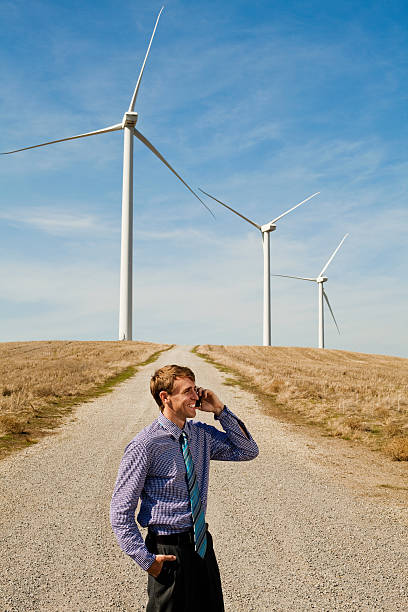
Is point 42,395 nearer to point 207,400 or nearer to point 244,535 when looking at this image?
point 244,535

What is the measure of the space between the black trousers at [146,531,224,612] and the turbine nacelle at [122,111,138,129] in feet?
188

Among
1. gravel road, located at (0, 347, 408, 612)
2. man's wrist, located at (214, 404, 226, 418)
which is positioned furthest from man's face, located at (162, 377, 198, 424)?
gravel road, located at (0, 347, 408, 612)

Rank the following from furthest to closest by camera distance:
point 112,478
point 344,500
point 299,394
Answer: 1. point 299,394
2. point 112,478
3. point 344,500

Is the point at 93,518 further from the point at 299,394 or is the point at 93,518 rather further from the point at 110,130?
the point at 110,130

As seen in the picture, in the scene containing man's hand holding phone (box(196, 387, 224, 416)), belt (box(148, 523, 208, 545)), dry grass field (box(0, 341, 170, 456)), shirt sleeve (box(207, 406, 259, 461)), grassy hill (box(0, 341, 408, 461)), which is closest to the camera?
belt (box(148, 523, 208, 545))

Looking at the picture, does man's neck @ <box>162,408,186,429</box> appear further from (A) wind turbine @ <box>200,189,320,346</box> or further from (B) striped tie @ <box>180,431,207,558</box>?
(A) wind turbine @ <box>200,189,320,346</box>

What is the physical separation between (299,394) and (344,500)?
13.3m

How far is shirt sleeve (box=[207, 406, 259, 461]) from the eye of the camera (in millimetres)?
3609

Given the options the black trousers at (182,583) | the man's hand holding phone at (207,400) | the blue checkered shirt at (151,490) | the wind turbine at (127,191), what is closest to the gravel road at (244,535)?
the black trousers at (182,583)

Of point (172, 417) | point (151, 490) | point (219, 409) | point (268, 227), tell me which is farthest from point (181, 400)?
point (268, 227)

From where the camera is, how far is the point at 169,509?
310 centimetres

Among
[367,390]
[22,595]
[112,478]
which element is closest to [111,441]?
[112,478]

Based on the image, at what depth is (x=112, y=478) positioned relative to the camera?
9.22m

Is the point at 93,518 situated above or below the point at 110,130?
below
